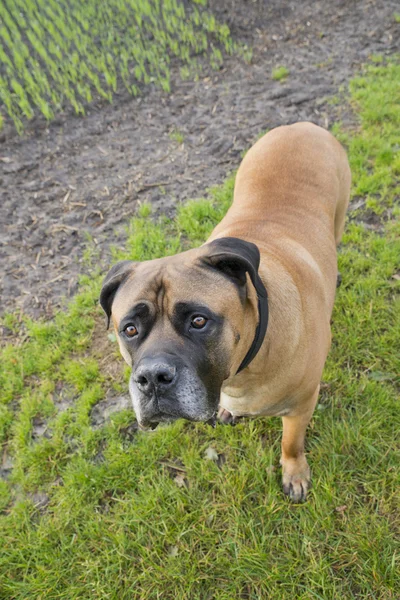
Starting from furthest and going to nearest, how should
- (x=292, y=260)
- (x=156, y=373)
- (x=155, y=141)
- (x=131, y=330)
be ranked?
1. (x=155, y=141)
2. (x=292, y=260)
3. (x=131, y=330)
4. (x=156, y=373)

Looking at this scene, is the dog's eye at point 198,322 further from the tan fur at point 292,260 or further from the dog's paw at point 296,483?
the dog's paw at point 296,483

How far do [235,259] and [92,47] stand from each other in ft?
20.4

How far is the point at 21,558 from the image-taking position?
8.98 feet

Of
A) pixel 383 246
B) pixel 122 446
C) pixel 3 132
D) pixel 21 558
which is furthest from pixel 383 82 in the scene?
pixel 21 558

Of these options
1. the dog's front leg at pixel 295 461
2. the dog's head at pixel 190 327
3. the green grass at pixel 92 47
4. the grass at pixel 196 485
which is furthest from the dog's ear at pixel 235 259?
the green grass at pixel 92 47

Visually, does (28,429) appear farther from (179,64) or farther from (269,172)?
(179,64)

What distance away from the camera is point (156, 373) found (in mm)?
1781

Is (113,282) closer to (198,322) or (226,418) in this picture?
(198,322)

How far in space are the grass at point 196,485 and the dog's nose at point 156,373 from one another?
134 centimetres

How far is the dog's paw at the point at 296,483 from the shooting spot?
2732mm

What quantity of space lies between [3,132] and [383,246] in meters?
4.67

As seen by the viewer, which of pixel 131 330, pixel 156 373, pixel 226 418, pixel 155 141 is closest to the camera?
pixel 156 373

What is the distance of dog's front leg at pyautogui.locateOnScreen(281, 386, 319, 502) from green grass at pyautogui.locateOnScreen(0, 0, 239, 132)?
16.5ft

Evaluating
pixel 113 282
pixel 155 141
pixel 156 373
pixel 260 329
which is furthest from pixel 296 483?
pixel 155 141
